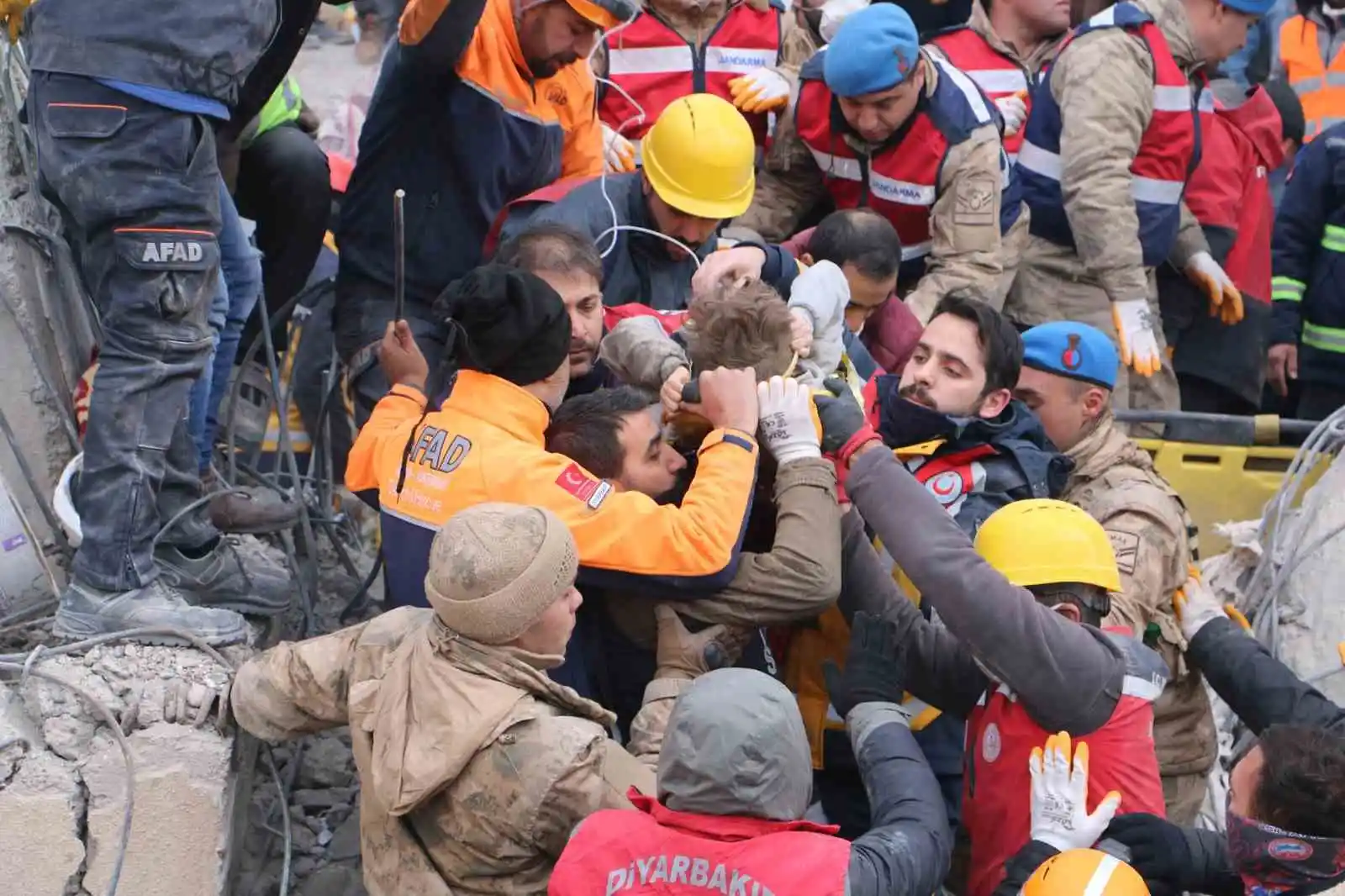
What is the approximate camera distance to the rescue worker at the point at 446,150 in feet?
15.1

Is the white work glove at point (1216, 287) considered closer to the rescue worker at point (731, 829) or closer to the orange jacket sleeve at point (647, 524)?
the orange jacket sleeve at point (647, 524)

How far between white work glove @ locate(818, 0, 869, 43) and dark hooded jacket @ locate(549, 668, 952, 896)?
158 inches

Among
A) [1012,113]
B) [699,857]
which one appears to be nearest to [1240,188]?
[1012,113]

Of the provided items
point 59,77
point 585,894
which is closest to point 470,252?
point 59,77

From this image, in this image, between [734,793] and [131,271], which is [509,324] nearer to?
[131,271]

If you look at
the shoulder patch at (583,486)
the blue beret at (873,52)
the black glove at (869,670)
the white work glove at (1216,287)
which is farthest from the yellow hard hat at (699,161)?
the white work glove at (1216,287)

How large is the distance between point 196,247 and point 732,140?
1.58 meters

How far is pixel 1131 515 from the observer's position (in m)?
4.09

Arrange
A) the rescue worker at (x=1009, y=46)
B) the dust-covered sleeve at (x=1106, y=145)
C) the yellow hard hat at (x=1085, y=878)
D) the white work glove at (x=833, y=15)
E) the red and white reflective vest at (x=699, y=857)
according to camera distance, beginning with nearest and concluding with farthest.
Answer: the red and white reflective vest at (x=699, y=857) < the yellow hard hat at (x=1085, y=878) < the dust-covered sleeve at (x=1106, y=145) < the white work glove at (x=833, y=15) < the rescue worker at (x=1009, y=46)

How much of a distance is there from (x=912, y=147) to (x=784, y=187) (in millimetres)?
575

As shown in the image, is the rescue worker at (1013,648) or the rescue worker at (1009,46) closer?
the rescue worker at (1013,648)

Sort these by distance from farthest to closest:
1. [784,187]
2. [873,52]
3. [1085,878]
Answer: [784,187]
[873,52]
[1085,878]

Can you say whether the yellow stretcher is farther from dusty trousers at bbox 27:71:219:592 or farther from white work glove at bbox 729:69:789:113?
dusty trousers at bbox 27:71:219:592

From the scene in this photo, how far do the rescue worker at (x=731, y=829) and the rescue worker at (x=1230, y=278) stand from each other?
4.24 meters
